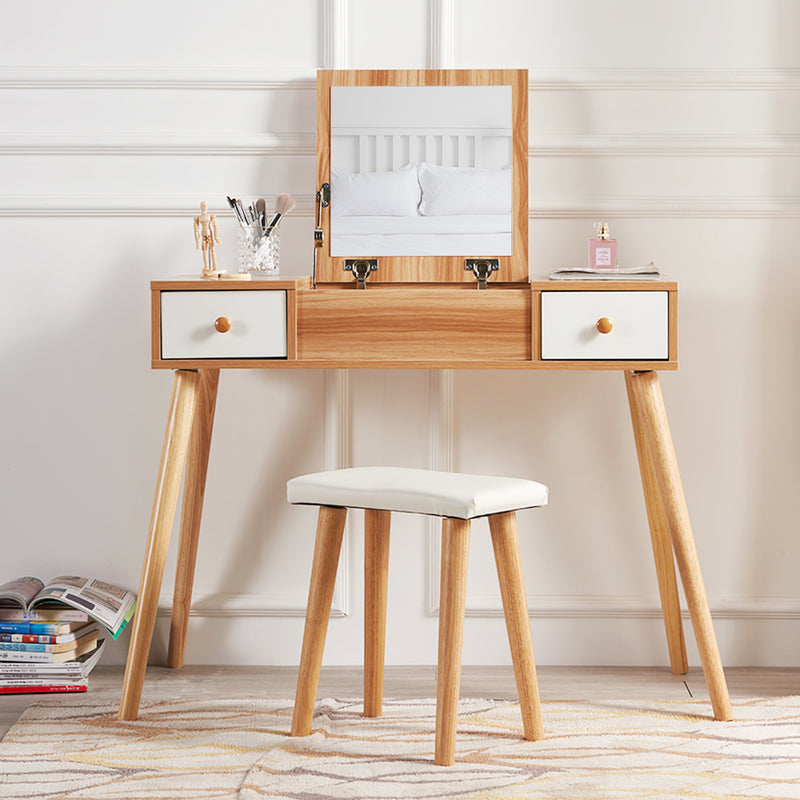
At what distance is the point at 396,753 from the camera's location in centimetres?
170

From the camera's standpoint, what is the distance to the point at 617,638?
7.37ft

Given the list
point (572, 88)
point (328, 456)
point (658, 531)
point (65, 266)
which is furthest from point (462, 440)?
point (65, 266)

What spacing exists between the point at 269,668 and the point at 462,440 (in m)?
0.68

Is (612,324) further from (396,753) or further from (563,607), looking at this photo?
(396,753)

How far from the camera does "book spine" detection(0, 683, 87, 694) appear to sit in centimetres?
205

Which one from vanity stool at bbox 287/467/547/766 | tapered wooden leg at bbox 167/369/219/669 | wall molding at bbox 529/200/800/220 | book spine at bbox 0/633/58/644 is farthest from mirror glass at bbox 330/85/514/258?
book spine at bbox 0/633/58/644

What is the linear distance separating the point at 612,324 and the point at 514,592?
53cm

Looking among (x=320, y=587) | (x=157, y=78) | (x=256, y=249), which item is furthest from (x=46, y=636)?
(x=157, y=78)

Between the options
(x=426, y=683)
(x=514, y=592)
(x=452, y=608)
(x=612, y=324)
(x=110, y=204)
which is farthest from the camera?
(x=110, y=204)

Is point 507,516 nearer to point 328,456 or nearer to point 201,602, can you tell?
point 328,456

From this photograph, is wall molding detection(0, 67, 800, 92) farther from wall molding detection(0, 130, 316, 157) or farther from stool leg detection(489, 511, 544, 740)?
stool leg detection(489, 511, 544, 740)

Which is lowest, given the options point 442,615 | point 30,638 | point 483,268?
point 30,638

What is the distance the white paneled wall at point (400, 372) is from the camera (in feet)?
7.22

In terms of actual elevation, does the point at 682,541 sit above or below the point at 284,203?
below
